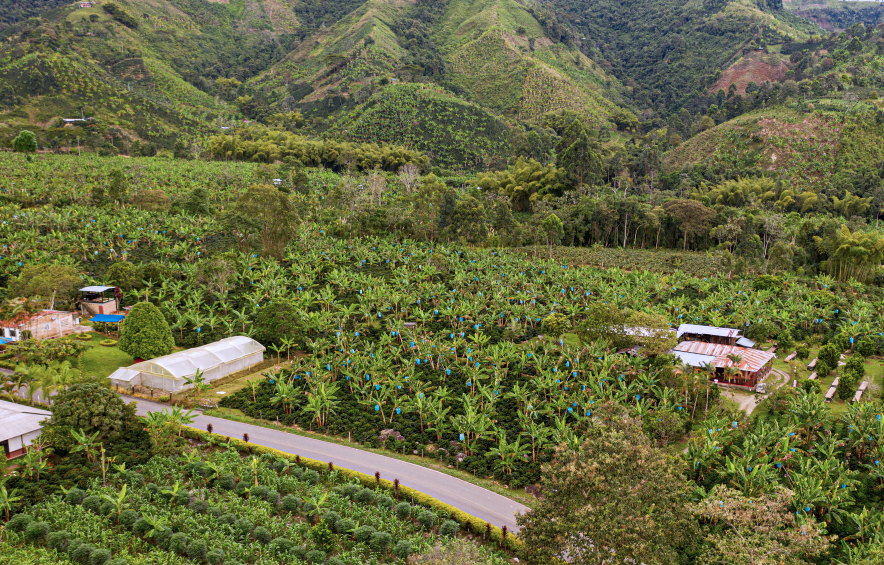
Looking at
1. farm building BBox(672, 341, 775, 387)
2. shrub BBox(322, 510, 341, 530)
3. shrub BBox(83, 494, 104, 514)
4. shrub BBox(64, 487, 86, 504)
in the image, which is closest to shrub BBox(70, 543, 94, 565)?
shrub BBox(83, 494, 104, 514)

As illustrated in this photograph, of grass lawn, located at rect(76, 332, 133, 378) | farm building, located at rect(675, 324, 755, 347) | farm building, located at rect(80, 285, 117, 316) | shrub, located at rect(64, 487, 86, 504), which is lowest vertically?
shrub, located at rect(64, 487, 86, 504)

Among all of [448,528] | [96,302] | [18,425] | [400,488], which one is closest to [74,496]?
[18,425]

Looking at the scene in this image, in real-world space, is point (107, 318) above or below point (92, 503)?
above

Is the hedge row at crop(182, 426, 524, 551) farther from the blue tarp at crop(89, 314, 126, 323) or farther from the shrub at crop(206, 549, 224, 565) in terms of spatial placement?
the blue tarp at crop(89, 314, 126, 323)

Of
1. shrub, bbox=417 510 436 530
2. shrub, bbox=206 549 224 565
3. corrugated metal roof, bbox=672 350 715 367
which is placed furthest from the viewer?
corrugated metal roof, bbox=672 350 715 367

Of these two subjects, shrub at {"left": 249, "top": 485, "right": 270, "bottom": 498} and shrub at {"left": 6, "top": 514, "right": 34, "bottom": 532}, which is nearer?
shrub at {"left": 6, "top": 514, "right": 34, "bottom": 532}

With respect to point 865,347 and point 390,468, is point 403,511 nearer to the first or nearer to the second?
point 390,468

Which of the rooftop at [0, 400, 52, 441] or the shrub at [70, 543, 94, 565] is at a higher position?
the rooftop at [0, 400, 52, 441]

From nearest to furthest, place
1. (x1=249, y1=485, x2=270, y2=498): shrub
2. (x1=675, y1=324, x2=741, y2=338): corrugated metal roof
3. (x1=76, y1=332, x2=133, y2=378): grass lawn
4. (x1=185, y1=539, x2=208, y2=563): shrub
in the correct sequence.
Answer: (x1=185, y1=539, x2=208, y2=563): shrub, (x1=249, y1=485, x2=270, y2=498): shrub, (x1=76, y1=332, x2=133, y2=378): grass lawn, (x1=675, y1=324, x2=741, y2=338): corrugated metal roof
